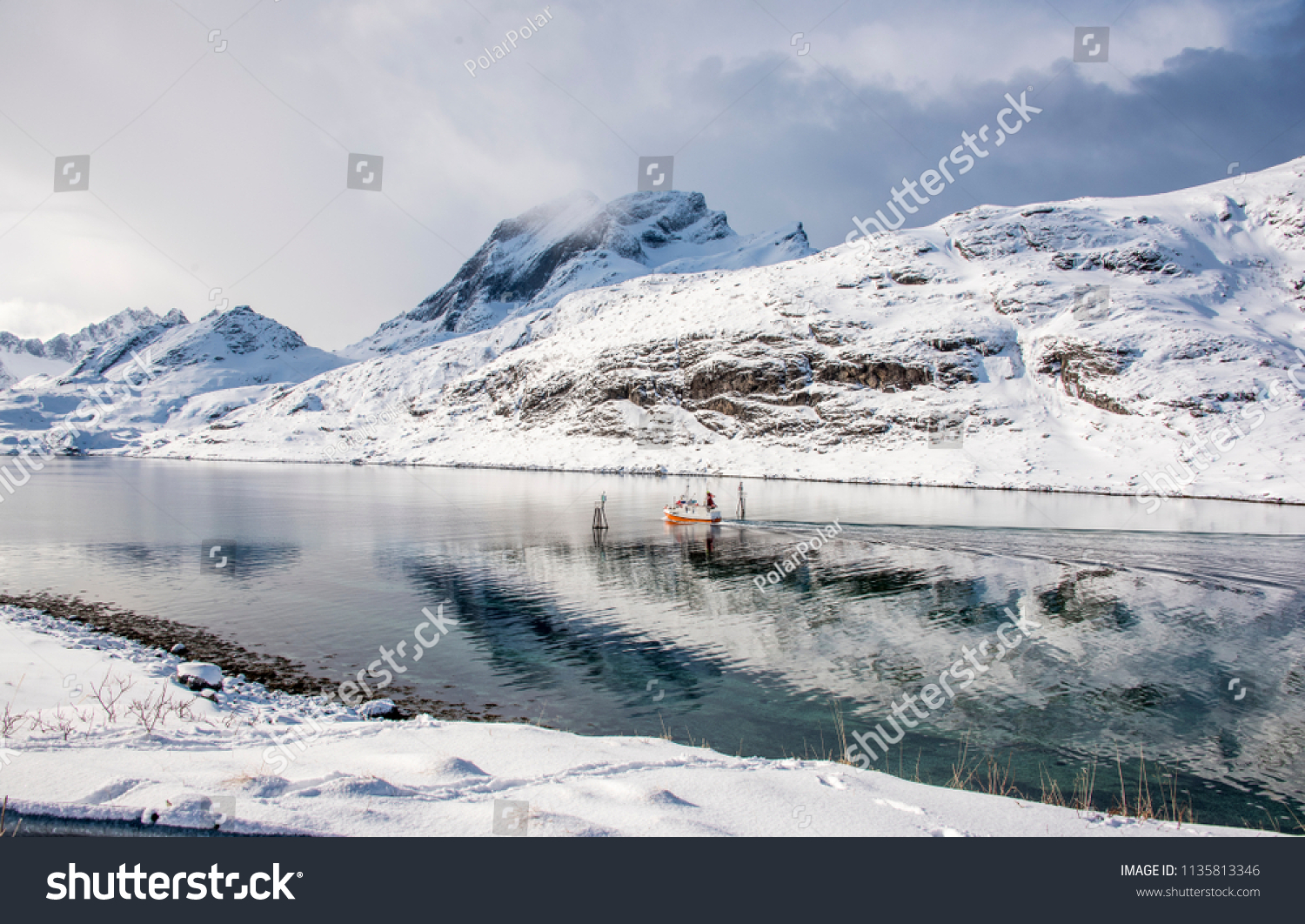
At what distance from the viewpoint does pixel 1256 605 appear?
24328mm

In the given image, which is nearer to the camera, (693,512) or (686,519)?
(686,519)

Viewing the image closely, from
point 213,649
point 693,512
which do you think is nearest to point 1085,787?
point 213,649

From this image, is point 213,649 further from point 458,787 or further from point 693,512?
point 693,512

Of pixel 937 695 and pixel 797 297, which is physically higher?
pixel 797 297

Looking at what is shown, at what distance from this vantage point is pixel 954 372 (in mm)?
119438

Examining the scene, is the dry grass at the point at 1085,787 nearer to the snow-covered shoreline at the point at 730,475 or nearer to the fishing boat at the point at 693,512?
the fishing boat at the point at 693,512

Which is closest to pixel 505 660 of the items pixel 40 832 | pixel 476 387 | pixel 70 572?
pixel 40 832

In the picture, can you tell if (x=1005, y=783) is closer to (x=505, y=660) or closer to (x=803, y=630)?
(x=803, y=630)

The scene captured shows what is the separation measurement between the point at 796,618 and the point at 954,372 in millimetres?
111873

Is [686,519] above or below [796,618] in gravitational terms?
above

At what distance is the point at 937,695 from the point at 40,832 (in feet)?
52.1

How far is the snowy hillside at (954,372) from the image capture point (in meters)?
91.1

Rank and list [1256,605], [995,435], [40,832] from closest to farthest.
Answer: [40,832] < [1256,605] < [995,435]

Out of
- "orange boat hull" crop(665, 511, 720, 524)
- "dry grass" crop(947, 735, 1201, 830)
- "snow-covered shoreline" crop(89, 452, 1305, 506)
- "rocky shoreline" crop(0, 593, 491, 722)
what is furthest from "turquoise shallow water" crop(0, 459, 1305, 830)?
"snow-covered shoreline" crop(89, 452, 1305, 506)
